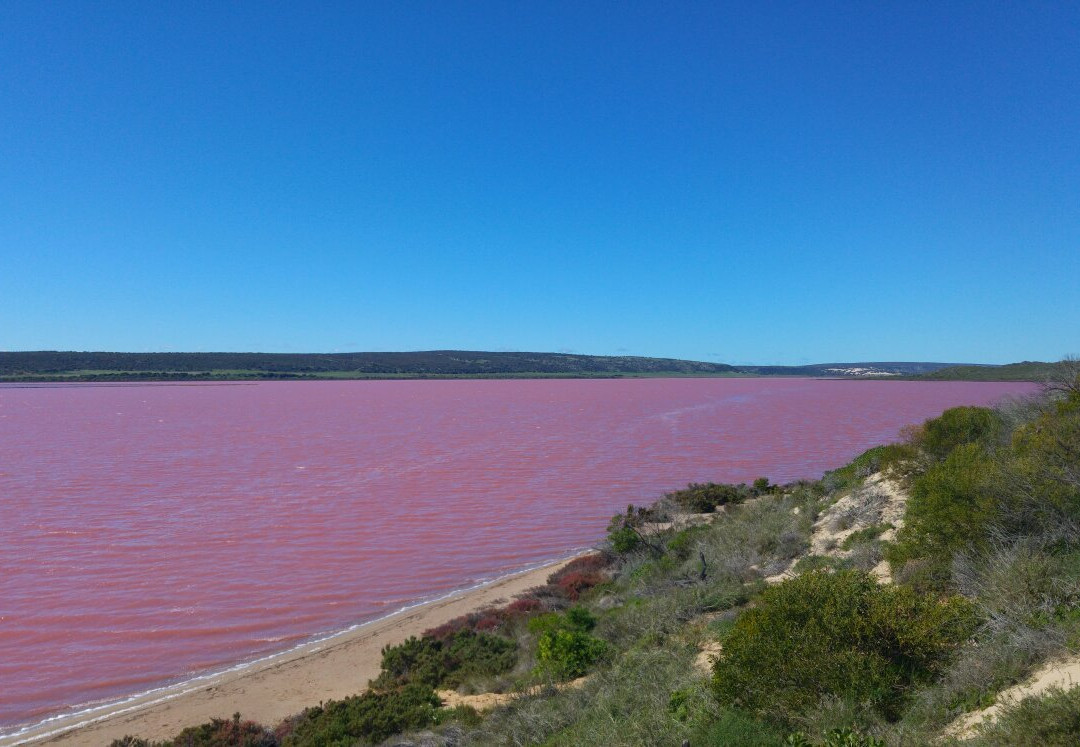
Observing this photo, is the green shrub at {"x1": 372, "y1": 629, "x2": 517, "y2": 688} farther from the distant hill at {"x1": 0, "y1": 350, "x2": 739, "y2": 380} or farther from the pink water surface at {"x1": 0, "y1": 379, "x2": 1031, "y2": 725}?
the distant hill at {"x1": 0, "y1": 350, "x2": 739, "y2": 380}

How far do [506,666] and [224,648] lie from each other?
19.1 feet

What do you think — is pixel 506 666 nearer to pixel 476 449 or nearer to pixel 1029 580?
pixel 1029 580

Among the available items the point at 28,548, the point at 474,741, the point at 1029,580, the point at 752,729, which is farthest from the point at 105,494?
the point at 1029,580

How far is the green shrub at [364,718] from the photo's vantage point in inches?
309

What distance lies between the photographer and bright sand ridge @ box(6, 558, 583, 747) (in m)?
9.03

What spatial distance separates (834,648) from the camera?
532 cm

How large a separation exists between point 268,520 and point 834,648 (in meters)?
19.1

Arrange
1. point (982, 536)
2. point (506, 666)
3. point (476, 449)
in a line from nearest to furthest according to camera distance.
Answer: point (982, 536)
point (506, 666)
point (476, 449)

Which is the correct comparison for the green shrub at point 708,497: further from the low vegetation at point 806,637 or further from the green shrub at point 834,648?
the green shrub at point 834,648

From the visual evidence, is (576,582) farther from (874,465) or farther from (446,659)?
(874,465)

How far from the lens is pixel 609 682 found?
282 inches

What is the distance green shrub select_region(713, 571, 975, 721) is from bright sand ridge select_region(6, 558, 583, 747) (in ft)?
22.0

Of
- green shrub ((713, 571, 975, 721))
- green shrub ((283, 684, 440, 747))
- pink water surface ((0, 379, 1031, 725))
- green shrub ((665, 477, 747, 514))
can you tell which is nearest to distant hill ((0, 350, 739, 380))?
pink water surface ((0, 379, 1031, 725))

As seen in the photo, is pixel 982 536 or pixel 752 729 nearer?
pixel 752 729
